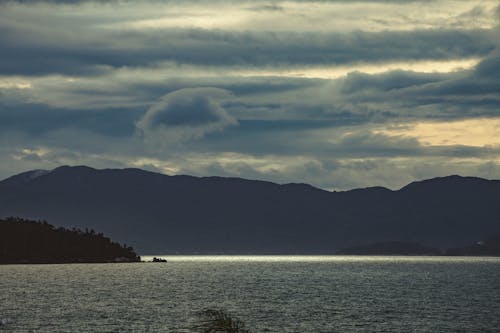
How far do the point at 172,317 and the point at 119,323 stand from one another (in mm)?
11524

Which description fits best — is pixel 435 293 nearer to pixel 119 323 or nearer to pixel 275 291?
pixel 275 291

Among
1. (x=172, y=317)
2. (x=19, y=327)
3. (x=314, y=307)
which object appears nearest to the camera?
(x=19, y=327)

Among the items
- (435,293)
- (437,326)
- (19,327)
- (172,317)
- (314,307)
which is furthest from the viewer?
(435,293)

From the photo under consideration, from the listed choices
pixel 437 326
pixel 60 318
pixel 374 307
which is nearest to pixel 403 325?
pixel 437 326

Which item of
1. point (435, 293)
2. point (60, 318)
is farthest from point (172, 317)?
point (435, 293)

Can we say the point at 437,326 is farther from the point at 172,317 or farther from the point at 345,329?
the point at 172,317

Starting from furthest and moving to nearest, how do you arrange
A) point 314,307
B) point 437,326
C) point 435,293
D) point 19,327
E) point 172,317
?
point 435,293
point 314,307
point 172,317
point 437,326
point 19,327

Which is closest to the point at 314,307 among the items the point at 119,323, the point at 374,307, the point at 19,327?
the point at 374,307

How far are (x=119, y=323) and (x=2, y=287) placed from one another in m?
88.8

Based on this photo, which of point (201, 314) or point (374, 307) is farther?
point (374, 307)

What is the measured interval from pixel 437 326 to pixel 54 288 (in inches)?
4184

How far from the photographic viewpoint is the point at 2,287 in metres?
198

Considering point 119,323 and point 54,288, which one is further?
point 54,288

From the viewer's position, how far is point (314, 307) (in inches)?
5842
